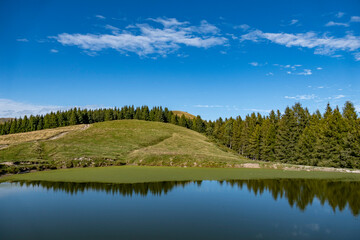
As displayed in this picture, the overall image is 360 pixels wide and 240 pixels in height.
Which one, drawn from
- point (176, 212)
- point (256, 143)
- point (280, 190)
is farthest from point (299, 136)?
point (176, 212)

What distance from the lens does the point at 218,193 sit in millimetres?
26234

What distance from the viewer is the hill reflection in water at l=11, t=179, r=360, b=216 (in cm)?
2270

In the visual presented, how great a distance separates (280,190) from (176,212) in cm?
1561

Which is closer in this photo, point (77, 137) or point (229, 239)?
point (229, 239)

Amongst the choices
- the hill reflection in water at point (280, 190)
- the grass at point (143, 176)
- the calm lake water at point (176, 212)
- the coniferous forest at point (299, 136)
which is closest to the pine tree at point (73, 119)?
the coniferous forest at point (299, 136)

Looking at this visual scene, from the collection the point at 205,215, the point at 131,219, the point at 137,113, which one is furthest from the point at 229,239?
the point at 137,113

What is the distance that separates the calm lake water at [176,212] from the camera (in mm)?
14102

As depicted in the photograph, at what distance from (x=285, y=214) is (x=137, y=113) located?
6201 inches

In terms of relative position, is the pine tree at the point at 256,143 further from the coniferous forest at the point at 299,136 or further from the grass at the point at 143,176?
the grass at the point at 143,176

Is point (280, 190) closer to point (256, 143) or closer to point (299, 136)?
point (299, 136)

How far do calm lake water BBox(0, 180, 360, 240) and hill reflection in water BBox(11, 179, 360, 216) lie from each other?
89mm

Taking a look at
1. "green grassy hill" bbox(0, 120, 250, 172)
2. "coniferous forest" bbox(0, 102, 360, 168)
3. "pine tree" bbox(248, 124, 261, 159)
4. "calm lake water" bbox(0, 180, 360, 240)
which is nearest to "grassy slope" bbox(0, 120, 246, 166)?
"green grassy hill" bbox(0, 120, 250, 172)

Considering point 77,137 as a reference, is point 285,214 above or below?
below

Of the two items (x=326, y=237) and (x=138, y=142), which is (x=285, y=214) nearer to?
(x=326, y=237)
